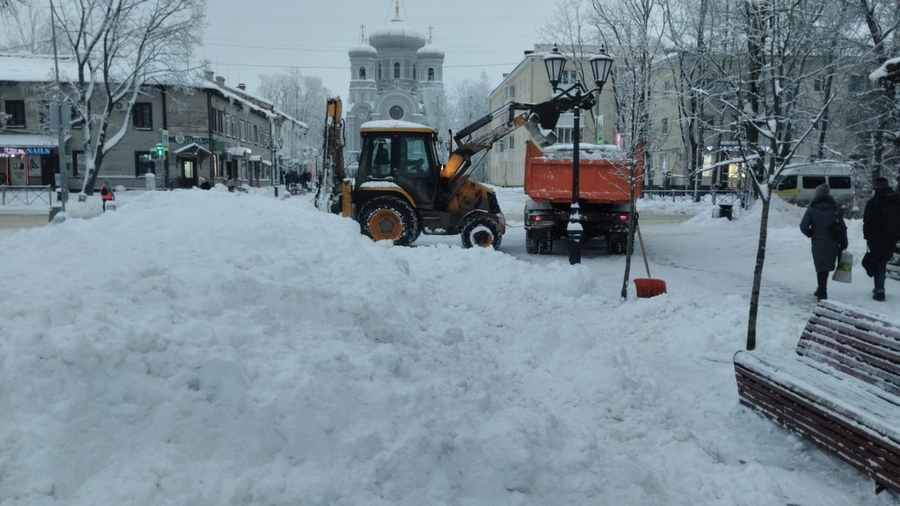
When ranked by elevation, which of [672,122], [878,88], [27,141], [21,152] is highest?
[672,122]

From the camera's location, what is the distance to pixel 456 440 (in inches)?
152

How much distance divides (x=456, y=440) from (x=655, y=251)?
13.7 metres

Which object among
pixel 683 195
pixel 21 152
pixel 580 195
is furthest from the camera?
pixel 21 152

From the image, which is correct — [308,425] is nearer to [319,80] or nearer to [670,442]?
[670,442]

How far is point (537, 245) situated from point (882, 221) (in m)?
7.40

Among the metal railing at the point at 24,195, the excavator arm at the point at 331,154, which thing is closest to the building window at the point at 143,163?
the metal railing at the point at 24,195

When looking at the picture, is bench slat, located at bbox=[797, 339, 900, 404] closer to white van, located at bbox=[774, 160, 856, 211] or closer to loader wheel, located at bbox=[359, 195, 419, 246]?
loader wheel, located at bbox=[359, 195, 419, 246]

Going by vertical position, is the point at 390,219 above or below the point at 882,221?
below

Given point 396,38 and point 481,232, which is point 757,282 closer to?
point 481,232

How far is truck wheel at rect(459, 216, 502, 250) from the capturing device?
1502cm

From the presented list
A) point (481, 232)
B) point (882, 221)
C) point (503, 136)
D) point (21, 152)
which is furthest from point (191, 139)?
point (882, 221)

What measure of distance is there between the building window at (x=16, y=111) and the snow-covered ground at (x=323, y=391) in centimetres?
4128

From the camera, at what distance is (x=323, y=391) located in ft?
12.8

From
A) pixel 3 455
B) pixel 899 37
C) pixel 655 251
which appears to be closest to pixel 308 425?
pixel 3 455
